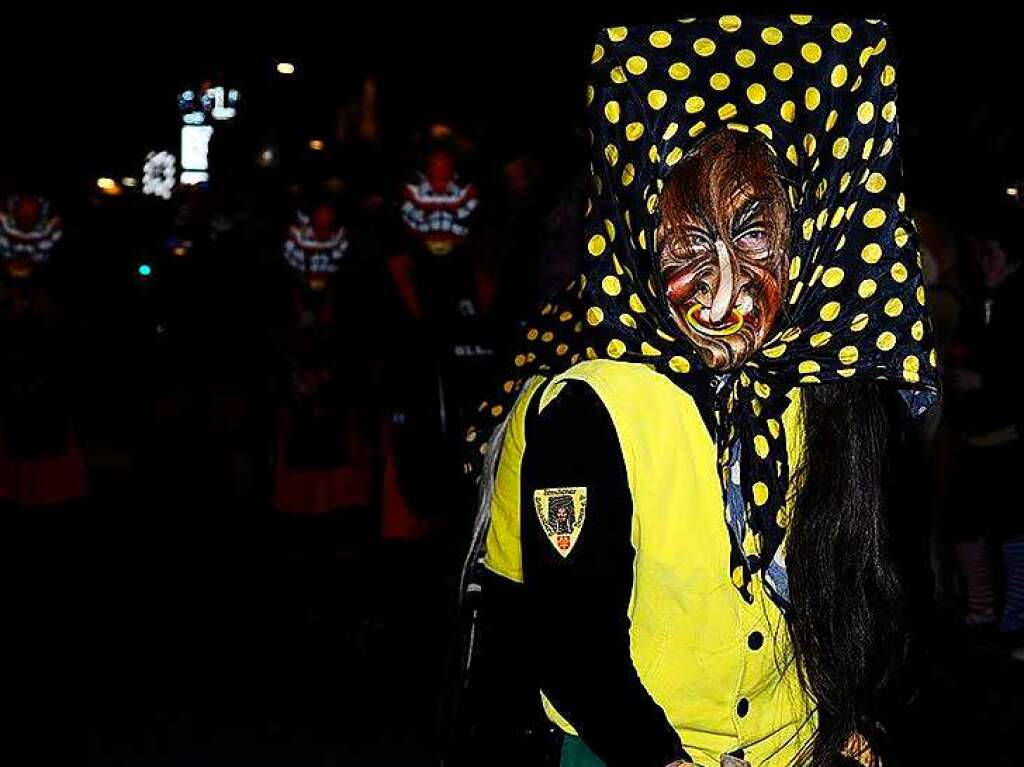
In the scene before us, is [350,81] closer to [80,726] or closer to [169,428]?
[169,428]

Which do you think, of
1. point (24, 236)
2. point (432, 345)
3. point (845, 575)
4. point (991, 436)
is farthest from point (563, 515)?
point (24, 236)

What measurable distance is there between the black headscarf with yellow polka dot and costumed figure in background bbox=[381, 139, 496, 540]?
335cm

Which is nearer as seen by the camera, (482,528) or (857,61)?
(857,61)

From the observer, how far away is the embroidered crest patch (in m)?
1.58

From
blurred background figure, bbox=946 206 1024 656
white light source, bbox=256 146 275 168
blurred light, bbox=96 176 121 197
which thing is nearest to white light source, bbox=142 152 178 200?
Result: blurred light, bbox=96 176 121 197

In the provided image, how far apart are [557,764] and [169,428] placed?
7.45 metres

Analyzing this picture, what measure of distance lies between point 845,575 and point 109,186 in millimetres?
14985

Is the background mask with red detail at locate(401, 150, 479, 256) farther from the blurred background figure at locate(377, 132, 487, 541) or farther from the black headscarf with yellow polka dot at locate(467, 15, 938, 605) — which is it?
the black headscarf with yellow polka dot at locate(467, 15, 938, 605)

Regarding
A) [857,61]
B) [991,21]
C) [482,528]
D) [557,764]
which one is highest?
[991,21]

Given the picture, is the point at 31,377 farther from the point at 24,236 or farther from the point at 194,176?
the point at 194,176

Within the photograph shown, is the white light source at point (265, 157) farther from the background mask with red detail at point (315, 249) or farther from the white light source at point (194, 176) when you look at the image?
the background mask with red detail at point (315, 249)

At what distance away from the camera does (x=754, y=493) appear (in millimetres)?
1659

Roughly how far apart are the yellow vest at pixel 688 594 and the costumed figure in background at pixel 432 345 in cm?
331

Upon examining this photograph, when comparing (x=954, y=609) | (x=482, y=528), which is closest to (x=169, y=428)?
(x=954, y=609)
